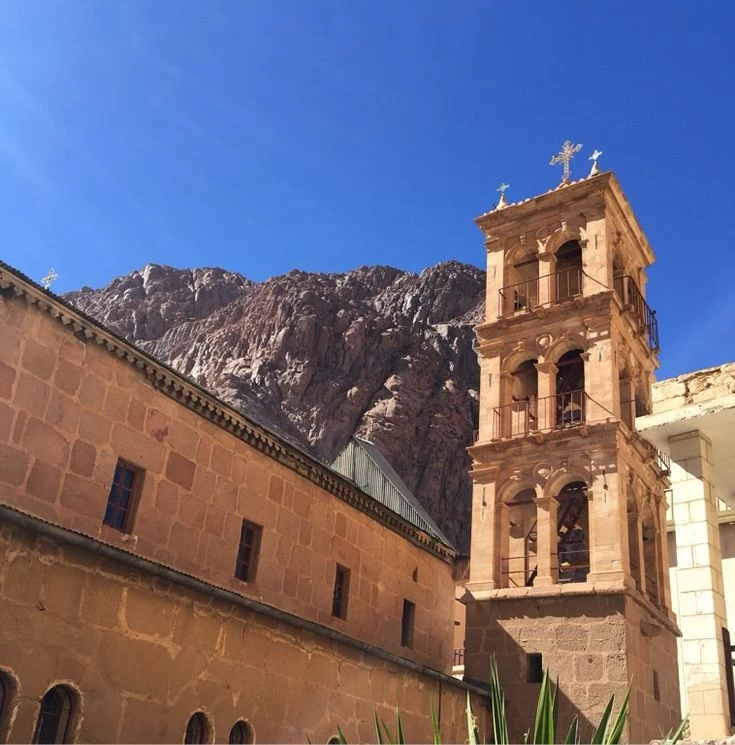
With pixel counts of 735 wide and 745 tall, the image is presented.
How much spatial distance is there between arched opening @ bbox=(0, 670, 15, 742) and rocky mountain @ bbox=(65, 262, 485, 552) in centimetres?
4111

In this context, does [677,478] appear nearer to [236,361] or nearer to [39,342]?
[39,342]

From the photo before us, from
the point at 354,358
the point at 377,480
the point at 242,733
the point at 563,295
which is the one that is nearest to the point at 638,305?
the point at 563,295

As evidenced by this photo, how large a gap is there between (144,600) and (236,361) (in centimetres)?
5353

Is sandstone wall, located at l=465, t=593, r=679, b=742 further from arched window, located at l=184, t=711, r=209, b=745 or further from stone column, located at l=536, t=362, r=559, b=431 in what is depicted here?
arched window, located at l=184, t=711, r=209, b=745

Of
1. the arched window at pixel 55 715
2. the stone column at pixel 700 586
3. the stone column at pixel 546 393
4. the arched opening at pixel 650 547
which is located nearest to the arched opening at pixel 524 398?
the stone column at pixel 546 393

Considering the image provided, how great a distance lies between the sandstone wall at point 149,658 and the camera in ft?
30.0


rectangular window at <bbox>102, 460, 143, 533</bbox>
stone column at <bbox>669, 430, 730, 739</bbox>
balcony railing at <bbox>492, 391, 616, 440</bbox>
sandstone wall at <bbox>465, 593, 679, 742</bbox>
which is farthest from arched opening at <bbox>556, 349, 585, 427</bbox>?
rectangular window at <bbox>102, 460, 143, 533</bbox>

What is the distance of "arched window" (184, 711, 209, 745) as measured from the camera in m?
10.9

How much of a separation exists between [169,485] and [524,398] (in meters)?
10.4

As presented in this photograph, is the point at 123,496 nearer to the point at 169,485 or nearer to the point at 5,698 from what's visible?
the point at 169,485

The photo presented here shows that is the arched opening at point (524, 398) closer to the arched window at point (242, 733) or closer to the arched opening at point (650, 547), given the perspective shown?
the arched opening at point (650, 547)

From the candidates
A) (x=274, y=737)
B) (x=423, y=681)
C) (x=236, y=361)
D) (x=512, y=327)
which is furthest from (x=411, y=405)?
(x=274, y=737)

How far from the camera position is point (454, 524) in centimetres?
4931

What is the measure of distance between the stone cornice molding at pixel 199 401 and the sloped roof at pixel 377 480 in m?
2.95
